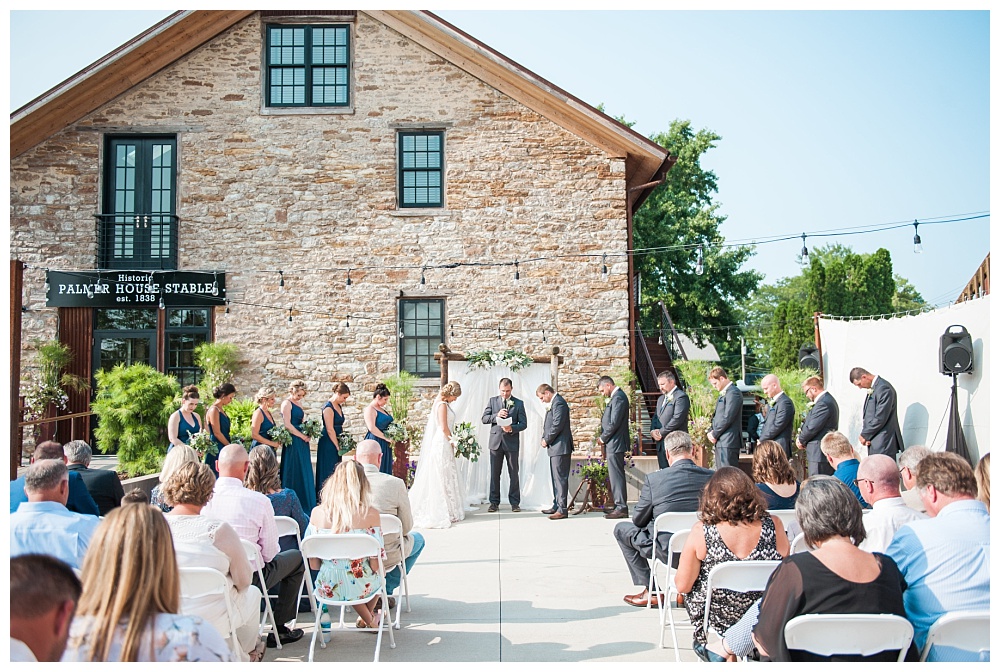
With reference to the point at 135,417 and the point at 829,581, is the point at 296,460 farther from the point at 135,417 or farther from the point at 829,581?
the point at 829,581

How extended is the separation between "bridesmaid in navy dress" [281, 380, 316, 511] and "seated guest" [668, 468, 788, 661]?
21.3ft

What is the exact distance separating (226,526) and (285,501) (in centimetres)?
165

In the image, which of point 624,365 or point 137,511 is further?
point 624,365

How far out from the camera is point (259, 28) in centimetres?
1528

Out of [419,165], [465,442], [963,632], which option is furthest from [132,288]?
[963,632]

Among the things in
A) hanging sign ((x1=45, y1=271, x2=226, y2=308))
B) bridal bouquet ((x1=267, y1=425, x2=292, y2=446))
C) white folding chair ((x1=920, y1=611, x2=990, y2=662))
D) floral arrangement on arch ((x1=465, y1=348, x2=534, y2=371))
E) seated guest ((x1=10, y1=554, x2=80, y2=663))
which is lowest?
white folding chair ((x1=920, y1=611, x2=990, y2=662))

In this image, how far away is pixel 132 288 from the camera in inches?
588

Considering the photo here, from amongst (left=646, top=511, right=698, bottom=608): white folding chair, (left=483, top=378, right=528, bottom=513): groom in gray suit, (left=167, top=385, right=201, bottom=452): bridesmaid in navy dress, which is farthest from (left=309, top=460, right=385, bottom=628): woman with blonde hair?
(left=483, top=378, right=528, bottom=513): groom in gray suit

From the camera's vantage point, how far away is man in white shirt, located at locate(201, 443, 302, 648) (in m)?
4.94

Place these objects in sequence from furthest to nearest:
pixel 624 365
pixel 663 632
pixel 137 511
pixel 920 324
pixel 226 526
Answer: pixel 624 365
pixel 920 324
pixel 663 632
pixel 226 526
pixel 137 511

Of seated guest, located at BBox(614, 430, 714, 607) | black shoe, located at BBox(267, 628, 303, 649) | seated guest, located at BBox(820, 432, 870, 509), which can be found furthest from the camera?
seated guest, located at BBox(820, 432, 870, 509)

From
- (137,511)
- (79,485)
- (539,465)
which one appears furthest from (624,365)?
(137,511)

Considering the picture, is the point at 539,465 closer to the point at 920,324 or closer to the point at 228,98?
the point at 920,324

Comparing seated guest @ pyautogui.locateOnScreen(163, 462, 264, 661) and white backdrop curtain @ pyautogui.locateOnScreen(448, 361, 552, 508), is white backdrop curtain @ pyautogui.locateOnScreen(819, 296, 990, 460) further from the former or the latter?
seated guest @ pyautogui.locateOnScreen(163, 462, 264, 661)
